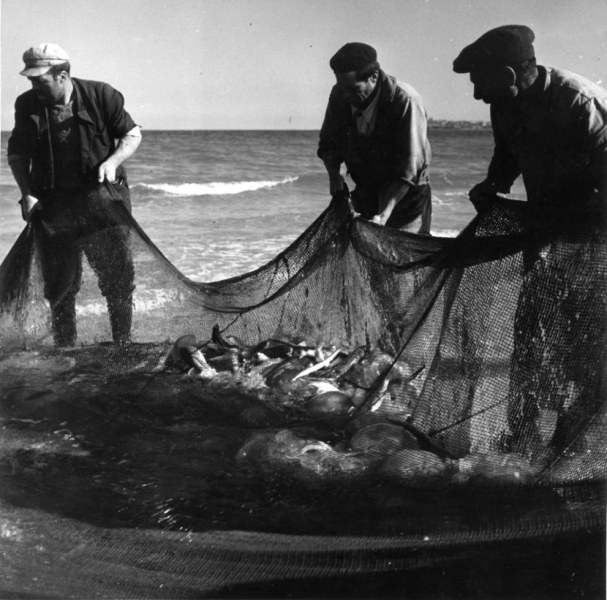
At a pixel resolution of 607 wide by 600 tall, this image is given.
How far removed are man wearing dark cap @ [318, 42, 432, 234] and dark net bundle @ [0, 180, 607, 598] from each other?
473 mm

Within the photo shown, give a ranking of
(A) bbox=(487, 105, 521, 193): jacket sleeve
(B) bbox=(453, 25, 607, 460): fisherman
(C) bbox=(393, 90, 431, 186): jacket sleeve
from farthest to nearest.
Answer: (C) bbox=(393, 90, 431, 186): jacket sleeve
(A) bbox=(487, 105, 521, 193): jacket sleeve
(B) bbox=(453, 25, 607, 460): fisherman

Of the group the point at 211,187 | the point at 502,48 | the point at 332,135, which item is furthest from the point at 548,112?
the point at 211,187

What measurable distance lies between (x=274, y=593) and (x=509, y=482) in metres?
0.96

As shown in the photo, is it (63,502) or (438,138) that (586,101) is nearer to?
(63,502)

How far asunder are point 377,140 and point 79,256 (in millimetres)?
2089

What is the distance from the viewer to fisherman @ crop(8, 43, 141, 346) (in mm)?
4926

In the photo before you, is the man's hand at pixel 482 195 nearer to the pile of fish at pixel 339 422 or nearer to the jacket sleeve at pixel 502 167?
the jacket sleeve at pixel 502 167

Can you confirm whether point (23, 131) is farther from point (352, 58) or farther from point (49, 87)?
point (352, 58)

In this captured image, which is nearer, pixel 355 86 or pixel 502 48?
pixel 502 48

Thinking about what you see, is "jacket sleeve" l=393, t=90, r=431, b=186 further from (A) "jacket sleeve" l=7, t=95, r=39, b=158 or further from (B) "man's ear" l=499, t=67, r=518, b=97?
(A) "jacket sleeve" l=7, t=95, r=39, b=158

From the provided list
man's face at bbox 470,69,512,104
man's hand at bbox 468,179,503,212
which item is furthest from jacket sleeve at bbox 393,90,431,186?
man's face at bbox 470,69,512,104

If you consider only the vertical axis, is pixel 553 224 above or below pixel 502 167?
below

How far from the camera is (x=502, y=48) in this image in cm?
320

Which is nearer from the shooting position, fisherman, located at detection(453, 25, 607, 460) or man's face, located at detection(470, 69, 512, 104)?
fisherman, located at detection(453, 25, 607, 460)
